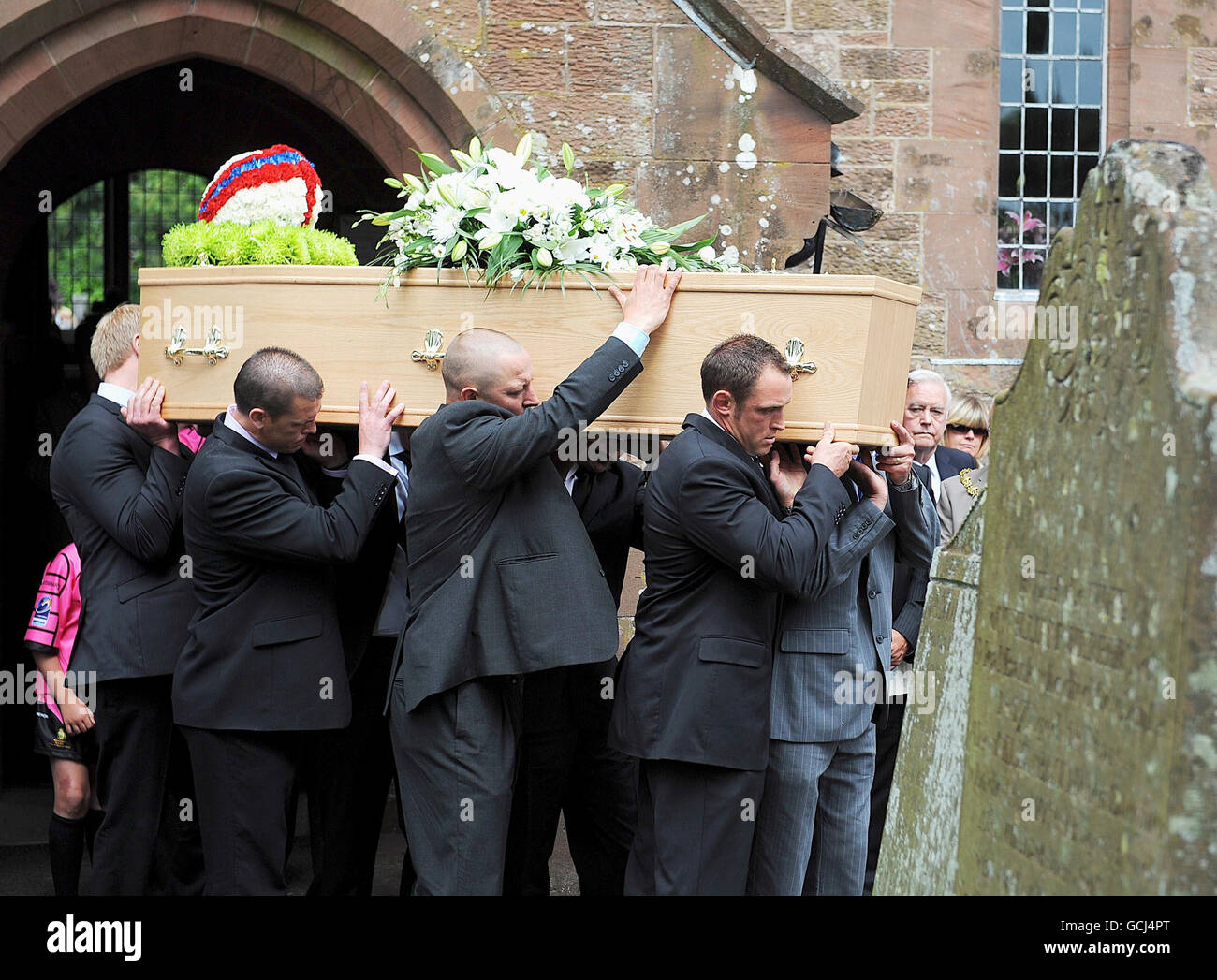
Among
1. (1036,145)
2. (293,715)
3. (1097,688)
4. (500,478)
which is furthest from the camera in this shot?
(1036,145)

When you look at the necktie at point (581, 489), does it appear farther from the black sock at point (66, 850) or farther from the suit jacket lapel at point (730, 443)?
the black sock at point (66, 850)

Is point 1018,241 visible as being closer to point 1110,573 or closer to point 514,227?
point 514,227

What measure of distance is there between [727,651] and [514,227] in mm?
1327

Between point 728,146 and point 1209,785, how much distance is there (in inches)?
163

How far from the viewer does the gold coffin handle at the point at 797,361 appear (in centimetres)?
376

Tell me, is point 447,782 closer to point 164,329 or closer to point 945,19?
point 164,329

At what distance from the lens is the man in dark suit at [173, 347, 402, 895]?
393cm

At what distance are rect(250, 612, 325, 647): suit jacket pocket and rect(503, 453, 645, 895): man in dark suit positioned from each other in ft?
2.52

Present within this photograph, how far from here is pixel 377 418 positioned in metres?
4.04

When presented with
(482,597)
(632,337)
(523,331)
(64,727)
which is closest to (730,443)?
(632,337)

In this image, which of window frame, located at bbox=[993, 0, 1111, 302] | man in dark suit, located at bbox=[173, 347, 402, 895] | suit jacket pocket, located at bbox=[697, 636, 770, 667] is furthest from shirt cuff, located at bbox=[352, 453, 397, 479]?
window frame, located at bbox=[993, 0, 1111, 302]

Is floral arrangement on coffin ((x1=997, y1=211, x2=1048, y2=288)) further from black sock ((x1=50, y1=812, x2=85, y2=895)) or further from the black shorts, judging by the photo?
black sock ((x1=50, y1=812, x2=85, y2=895))

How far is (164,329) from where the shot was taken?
14.0 feet
